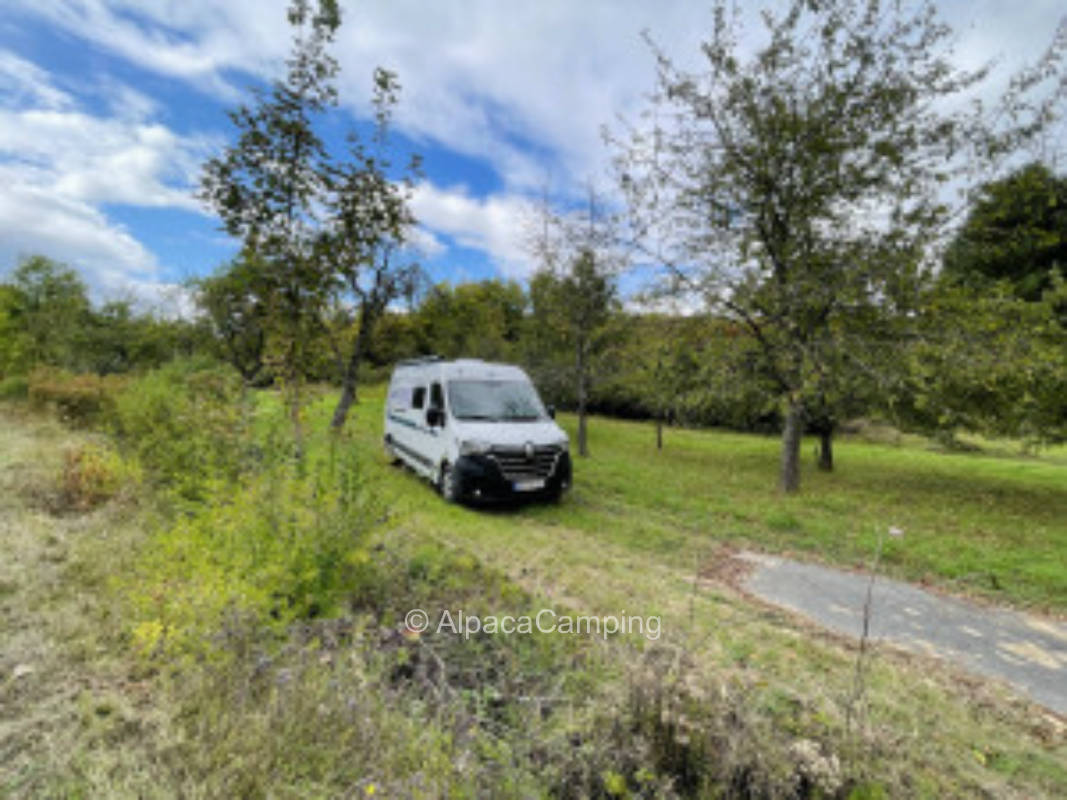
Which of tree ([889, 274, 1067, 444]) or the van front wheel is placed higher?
tree ([889, 274, 1067, 444])

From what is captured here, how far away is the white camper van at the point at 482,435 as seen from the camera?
306 inches

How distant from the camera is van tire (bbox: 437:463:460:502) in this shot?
313 inches

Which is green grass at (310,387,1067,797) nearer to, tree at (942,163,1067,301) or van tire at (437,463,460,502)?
van tire at (437,463,460,502)

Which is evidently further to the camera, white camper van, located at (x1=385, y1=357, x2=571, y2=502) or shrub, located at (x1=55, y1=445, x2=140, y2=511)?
white camper van, located at (x1=385, y1=357, x2=571, y2=502)

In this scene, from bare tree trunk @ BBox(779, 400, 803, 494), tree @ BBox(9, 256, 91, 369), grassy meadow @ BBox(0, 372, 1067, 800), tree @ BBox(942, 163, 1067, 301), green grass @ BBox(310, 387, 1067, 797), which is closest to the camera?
grassy meadow @ BBox(0, 372, 1067, 800)

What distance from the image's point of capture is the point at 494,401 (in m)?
8.95

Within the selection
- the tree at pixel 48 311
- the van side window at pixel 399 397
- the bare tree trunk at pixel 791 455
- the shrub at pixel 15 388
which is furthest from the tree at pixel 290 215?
the tree at pixel 48 311

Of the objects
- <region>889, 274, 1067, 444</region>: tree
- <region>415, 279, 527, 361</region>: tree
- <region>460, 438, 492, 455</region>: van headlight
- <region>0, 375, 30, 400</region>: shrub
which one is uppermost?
<region>415, 279, 527, 361</region>: tree

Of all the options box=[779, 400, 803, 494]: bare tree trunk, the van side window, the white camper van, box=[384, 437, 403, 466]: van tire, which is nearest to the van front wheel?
the white camper van

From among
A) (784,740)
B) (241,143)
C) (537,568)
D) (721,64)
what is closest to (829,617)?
(537,568)

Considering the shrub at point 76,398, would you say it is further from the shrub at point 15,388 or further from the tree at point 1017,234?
the tree at point 1017,234

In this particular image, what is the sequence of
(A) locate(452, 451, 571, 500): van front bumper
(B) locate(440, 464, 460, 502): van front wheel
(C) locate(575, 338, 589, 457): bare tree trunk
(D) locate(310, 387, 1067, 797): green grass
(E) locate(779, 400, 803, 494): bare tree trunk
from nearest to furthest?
1. (D) locate(310, 387, 1067, 797): green grass
2. (A) locate(452, 451, 571, 500): van front bumper
3. (B) locate(440, 464, 460, 502): van front wheel
4. (E) locate(779, 400, 803, 494): bare tree trunk
5. (C) locate(575, 338, 589, 457): bare tree trunk

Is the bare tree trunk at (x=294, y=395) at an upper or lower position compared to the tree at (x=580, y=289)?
lower

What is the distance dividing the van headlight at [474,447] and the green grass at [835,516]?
3.19 feet
